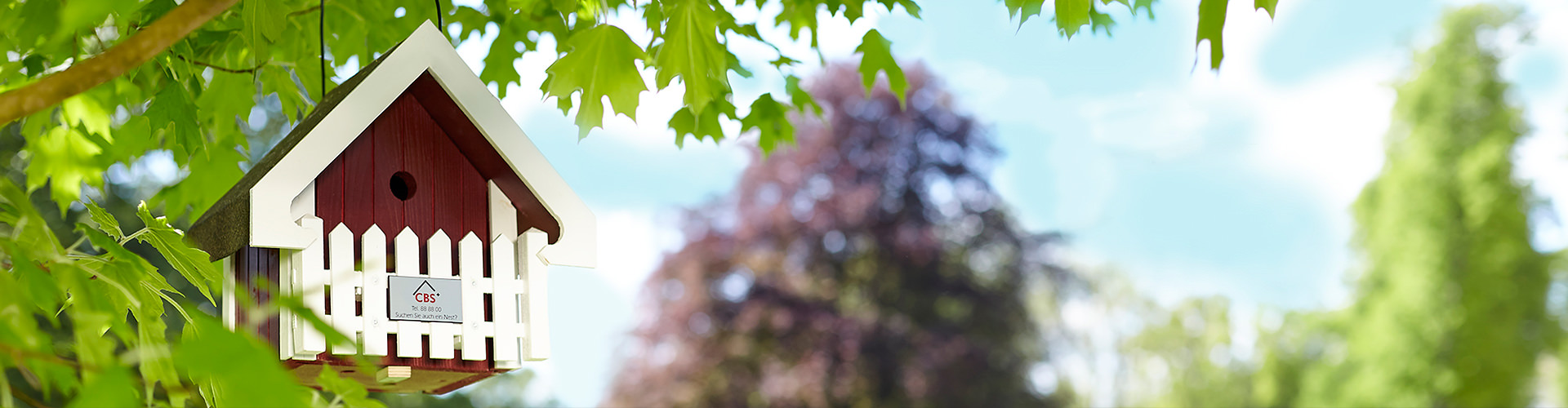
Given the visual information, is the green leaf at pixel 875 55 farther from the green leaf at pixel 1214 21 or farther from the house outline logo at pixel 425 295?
the green leaf at pixel 1214 21

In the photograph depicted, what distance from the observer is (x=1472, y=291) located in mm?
13172

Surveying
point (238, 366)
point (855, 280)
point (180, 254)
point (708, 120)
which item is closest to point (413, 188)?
point (180, 254)

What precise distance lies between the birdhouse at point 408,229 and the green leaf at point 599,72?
0.15 m

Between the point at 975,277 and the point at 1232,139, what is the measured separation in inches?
284

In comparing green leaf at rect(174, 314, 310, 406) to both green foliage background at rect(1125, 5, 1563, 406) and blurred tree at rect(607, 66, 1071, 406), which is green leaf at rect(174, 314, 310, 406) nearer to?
blurred tree at rect(607, 66, 1071, 406)

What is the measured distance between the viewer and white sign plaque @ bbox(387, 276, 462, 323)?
144 centimetres

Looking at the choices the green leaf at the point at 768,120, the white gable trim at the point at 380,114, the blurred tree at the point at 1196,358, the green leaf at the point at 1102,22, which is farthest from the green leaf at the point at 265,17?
the blurred tree at the point at 1196,358

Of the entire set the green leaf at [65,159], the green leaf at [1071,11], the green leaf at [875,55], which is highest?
the green leaf at [875,55]

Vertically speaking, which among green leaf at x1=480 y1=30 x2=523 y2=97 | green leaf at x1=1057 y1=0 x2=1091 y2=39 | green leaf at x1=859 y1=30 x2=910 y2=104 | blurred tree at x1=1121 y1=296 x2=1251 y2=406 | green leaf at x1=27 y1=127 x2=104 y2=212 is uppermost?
green leaf at x1=480 y1=30 x2=523 y2=97

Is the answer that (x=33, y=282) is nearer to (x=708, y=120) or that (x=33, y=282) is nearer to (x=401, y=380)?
(x=401, y=380)

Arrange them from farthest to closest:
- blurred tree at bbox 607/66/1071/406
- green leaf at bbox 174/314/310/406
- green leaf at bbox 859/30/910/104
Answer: blurred tree at bbox 607/66/1071/406
green leaf at bbox 859/30/910/104
green leaf at bbox 174/314/310/406

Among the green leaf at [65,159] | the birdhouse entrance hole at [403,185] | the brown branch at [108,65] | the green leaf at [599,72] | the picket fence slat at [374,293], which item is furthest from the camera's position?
the green leaf at [65,159]

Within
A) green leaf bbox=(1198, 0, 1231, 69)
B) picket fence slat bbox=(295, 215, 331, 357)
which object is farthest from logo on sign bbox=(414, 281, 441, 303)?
green leaf bbox=(1198, 0, 1231, 69)

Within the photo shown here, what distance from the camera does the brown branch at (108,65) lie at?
0.94 m
